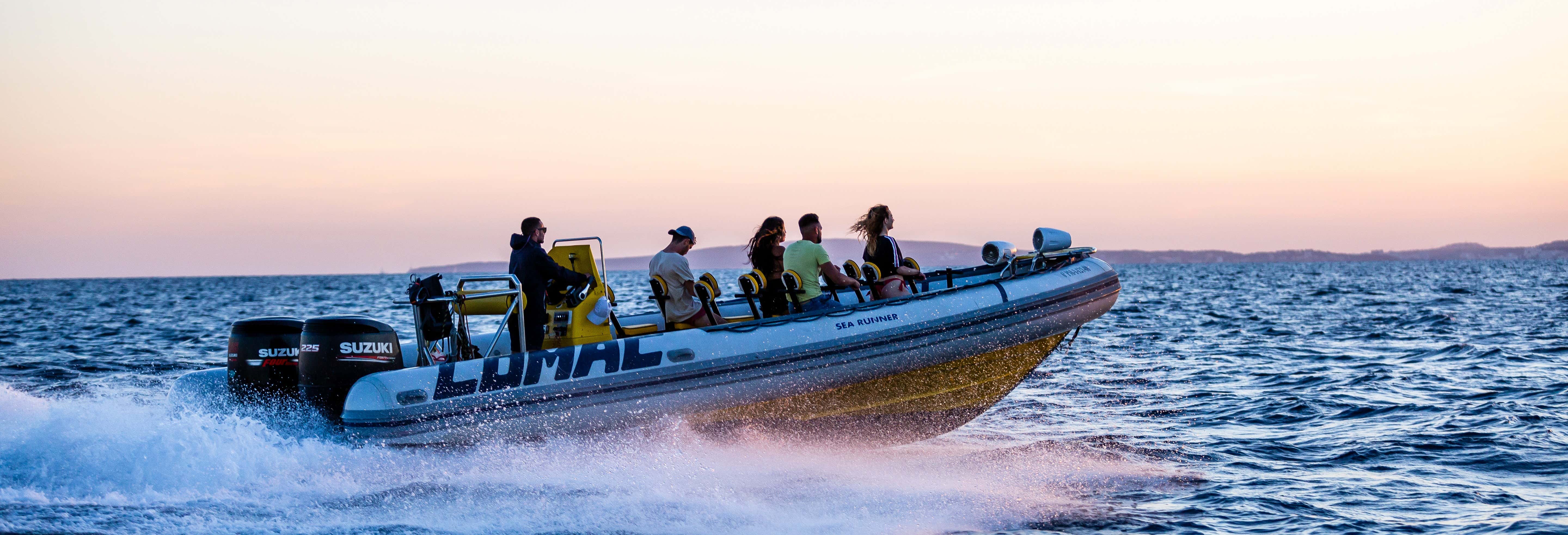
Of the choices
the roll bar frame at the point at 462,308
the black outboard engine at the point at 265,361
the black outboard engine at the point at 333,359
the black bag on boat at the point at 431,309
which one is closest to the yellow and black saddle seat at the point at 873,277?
the roll bar frame at the point at 462,308

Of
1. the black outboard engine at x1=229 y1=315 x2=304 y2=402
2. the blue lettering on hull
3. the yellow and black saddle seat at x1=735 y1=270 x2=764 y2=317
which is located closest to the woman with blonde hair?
the yellow and black saddle seat at x1=735 y1=270 x2=764 y2=317

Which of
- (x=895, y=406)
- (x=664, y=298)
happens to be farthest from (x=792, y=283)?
(x=895, y=406)

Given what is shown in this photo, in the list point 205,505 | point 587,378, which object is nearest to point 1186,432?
point 587,378

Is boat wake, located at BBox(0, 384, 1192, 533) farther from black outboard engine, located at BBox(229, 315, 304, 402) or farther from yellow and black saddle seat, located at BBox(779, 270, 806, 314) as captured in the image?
yellow and black saddle seat, located at BBox(779, 270, 806, 314)

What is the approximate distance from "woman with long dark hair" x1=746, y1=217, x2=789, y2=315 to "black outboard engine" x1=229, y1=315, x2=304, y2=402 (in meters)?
2.68

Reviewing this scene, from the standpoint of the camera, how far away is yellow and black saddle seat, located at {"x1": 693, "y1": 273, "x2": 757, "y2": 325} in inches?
268

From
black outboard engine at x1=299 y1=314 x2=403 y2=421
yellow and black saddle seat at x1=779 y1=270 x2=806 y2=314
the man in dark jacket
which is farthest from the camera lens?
yellow and black saddle seat at x1=779 y1=270 x2=806 y2=314

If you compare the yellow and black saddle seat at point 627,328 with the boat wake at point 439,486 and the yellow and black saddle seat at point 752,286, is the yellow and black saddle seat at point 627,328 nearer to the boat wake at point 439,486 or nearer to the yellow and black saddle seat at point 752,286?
the yellow and black saddle seat at point 752,286

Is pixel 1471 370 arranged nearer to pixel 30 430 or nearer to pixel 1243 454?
pixel 1243 454

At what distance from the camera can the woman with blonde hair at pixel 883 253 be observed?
726cm

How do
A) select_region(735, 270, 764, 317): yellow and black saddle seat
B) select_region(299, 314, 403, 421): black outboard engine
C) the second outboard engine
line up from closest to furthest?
select_region(299, 314, 403, 421): black outboard engine
select_region(735, 270, 764, 317): yellow and black saddle seat
the second outboard engine

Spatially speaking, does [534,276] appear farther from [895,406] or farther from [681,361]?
[895,406]

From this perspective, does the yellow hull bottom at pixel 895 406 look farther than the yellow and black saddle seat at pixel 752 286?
No

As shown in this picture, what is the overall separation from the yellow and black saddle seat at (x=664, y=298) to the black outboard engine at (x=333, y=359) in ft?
5.22
